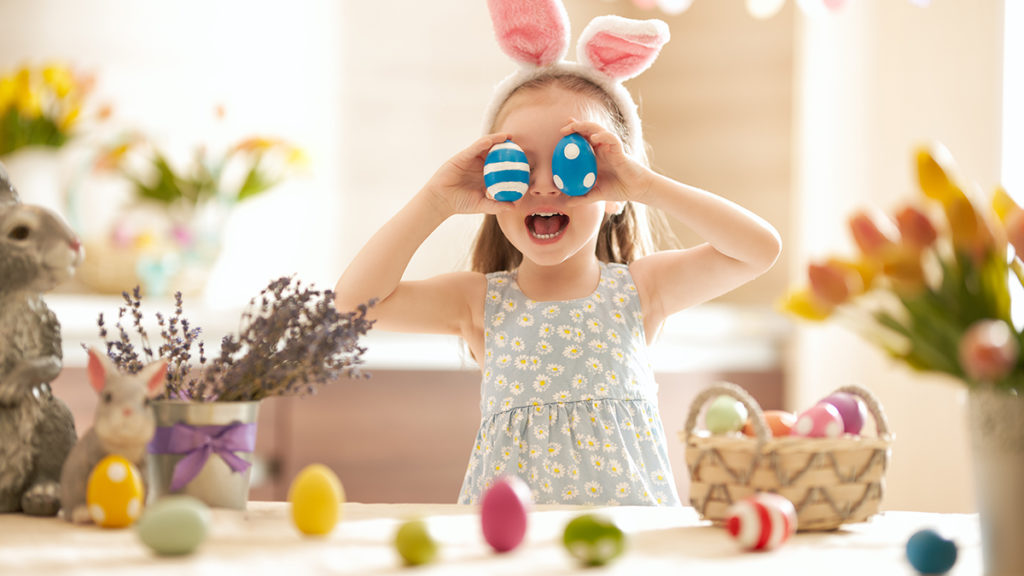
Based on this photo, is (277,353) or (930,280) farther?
(277,353)

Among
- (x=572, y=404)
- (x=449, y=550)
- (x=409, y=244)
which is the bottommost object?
(x=449, y=550)

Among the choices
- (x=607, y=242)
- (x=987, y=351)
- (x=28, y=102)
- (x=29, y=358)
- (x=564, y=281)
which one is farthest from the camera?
(x=28, y=102)

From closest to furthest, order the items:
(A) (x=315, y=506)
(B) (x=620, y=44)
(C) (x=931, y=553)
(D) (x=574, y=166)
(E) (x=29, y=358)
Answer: (C) (x=931, y=553)
(A) (x=315, y=506)
(E) (x=29, y=358)
(D) (x=574, y=166)
(B) (x=620, y=44)

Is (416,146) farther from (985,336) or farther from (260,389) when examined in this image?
(985,336)

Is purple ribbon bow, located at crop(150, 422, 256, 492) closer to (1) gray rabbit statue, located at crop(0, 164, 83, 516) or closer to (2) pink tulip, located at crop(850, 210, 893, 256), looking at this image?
(1) gray rabbit statue, located at crop(0, 164, 83, 516)

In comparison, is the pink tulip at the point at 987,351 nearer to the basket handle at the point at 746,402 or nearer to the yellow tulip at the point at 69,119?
the basket handle at the point at 746,402

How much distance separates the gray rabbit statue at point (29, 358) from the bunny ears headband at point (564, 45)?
0.65m

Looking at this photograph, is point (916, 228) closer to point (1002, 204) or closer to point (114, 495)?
point (1002, 204)

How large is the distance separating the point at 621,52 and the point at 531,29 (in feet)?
0.41

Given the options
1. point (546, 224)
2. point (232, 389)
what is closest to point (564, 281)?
point (546, 224)

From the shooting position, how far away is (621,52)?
143cm

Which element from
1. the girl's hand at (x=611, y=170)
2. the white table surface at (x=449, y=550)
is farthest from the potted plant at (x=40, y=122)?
the white table surface at (x=449, y=550)

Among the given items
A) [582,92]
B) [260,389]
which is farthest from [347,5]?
[260,389]

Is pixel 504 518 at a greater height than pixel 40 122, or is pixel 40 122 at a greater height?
pixel 40 122
